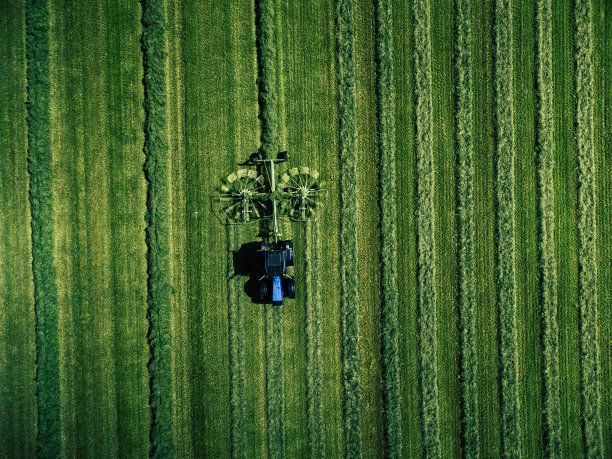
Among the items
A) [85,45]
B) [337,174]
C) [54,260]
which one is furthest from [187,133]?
[54,260]

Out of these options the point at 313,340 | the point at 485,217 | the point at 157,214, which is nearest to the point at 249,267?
the point at 313,340

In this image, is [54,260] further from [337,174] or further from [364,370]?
[364,370]

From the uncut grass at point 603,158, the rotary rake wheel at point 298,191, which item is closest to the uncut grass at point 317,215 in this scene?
the rotary rake wheel at point 298,191

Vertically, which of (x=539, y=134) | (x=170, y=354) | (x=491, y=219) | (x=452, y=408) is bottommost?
(x=452, y=408)

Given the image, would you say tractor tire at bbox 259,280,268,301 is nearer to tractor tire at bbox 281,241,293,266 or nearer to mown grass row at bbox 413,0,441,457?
tractor tire at bbox 281,241,293,266

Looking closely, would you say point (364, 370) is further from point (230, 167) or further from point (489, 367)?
point (230, 167)

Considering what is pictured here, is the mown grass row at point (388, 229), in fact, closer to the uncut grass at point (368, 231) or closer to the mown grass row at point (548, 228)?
the uncut grass at point (368, 231)

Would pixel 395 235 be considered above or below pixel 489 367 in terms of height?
above

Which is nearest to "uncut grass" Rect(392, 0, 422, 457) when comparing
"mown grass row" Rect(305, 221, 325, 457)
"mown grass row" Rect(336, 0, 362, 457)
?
"mown grass row" Rect(336, 0, 362, 457)
